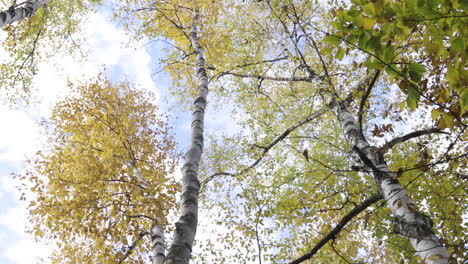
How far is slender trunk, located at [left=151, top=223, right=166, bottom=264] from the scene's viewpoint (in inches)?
257

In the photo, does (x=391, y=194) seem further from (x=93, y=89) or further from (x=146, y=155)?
(x=93, y=89)

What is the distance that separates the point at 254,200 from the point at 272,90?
22.2ft

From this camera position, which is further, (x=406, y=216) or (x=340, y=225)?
(x=340, y=225)

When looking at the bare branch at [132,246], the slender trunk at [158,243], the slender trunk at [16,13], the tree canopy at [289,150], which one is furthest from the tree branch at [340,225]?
the slender trunk at [16,13]

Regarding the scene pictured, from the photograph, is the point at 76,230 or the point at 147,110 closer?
the point at 76,230

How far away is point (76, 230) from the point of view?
7742mm

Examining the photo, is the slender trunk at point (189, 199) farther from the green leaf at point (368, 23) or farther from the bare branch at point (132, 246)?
the bare branch at point (132, 246)

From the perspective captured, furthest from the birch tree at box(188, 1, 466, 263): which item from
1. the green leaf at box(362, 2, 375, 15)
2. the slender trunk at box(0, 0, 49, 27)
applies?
the slender trunk at box(0, 0, 49, 27)

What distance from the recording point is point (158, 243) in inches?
271

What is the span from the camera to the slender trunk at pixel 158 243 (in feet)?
21.4

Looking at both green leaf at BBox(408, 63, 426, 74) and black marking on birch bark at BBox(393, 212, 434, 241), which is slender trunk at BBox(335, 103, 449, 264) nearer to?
black marking on birch bark at BBox(393, 212, 434, 241)

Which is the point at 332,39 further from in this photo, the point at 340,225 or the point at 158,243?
the point at 158,243

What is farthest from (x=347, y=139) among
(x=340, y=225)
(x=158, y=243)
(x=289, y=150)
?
(x=289, y=150)

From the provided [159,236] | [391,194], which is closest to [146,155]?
[159,236]
